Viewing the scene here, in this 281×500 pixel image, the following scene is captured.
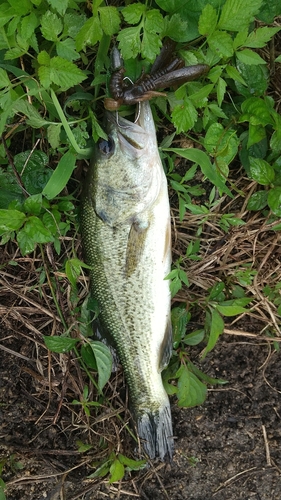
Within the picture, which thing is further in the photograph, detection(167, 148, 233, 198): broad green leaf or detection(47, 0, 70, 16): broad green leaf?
detection(167, 148, 233, 198): broad green leaf

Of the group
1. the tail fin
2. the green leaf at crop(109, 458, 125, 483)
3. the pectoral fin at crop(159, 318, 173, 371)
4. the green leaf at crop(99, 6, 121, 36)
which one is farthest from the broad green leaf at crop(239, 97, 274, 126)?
the green leaf at crop(109, 458, 125, 483)

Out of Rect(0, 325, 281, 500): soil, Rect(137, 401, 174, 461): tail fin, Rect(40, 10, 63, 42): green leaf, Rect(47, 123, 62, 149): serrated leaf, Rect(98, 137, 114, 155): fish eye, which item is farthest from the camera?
Rect(0, 325, 281, 500): soil

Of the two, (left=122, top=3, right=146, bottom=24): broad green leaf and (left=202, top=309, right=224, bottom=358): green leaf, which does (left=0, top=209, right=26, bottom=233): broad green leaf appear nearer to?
(left=122, top=3, right=146, bottom=24): broad green leaf

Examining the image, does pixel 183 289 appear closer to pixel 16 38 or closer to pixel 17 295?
pixel 17 295

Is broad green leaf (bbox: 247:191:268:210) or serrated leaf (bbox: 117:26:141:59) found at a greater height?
serrated leaf (bbox: 117:26:141:59)

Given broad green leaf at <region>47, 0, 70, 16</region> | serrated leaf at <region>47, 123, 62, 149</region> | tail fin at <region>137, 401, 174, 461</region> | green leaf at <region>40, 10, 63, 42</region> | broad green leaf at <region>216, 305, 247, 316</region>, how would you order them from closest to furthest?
1. broad green leaf at <region>47, 0, 70, 16</region>
2. green leaf at <region>40, 10, 63, 42</region>
3. serrated leaf at <region>47, 123, 62, 149</region>
4. broad green leaf at <region>216, 305, 247, 316</region>
5. tail fin at <region>137, 401, 174, 461</region>

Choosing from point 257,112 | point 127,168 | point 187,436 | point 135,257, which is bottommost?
point 187,436

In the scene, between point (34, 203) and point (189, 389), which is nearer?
point (34, 203)

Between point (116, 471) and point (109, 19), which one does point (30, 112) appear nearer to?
point (109, 19)

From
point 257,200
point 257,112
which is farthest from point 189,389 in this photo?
point 257,112
